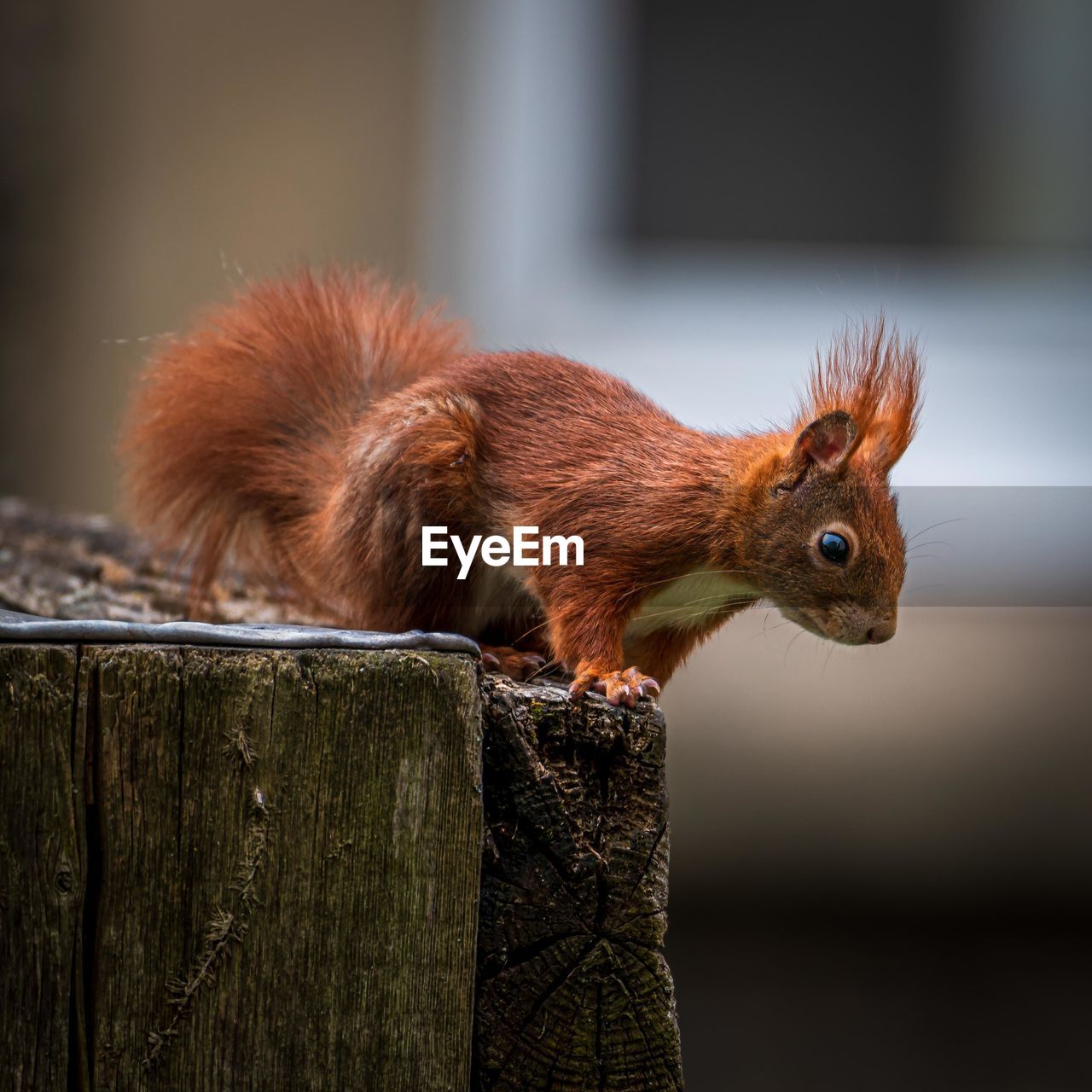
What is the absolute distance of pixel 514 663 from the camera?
1.85m

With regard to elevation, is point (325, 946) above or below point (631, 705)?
below

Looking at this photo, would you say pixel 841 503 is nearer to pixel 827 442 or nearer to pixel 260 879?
pixel 827 442

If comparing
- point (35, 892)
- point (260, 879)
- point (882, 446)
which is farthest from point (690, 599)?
point (35, 892)

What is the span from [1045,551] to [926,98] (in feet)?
4.34

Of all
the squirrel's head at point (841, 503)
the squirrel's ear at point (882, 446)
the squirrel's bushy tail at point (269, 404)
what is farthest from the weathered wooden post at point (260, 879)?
the squirrel's bushy tail at point (269, 404)

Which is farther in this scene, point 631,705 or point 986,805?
point 986,805

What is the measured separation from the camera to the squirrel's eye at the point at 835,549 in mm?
1739

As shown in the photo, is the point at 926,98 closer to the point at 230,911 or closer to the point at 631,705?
the point at 631,705

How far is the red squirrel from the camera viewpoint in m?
1.76

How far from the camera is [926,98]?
4062mm

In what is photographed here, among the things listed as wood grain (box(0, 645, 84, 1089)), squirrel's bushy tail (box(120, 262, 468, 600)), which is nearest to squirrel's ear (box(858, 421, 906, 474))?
squirrel's bushy tail (box(120, 262, 468, 600))

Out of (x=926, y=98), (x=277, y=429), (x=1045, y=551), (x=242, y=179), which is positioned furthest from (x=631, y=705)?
(x=242, y=179)

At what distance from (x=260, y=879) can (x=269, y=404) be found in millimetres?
1098

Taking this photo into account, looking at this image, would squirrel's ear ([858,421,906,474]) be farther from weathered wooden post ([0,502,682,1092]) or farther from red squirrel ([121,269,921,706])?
weathered wooden post ([0,502,682,1092])
